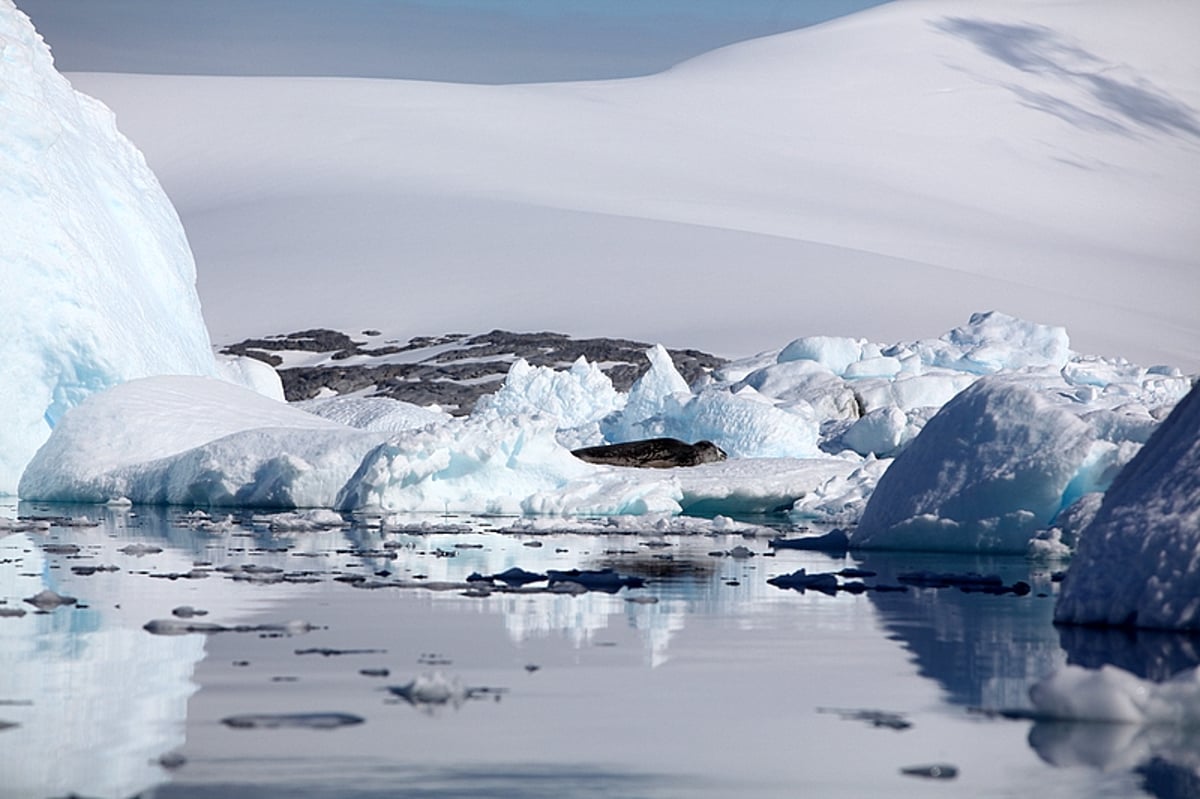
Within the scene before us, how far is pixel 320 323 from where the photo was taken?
55719 millimetres

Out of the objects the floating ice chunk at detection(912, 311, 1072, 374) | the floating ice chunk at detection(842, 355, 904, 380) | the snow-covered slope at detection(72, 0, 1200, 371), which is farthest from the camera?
the snow-covered slope at detection(72, 0, 1200, 371)

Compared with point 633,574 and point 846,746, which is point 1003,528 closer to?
point 633,574

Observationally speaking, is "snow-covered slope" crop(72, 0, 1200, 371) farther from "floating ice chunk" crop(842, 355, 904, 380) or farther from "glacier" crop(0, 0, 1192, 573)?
"glacier" crop(0, 0, 1192, 573)

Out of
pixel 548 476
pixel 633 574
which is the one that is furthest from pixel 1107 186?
pixel 633 574

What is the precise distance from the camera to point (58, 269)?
1723 centimetres

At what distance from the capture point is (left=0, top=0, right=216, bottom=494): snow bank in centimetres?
1684

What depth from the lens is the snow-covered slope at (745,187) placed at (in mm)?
57656

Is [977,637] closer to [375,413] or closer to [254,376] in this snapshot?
[375,413]

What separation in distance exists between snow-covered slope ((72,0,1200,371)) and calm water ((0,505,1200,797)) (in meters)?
45.9

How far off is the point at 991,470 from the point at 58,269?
10922 mm

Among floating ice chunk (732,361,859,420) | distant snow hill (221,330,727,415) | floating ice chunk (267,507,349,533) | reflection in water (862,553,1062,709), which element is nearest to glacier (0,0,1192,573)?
reflection in water (862,553,1062,709)

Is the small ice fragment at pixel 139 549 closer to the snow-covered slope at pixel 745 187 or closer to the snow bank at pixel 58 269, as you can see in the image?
the snow bank at pixel 58 269

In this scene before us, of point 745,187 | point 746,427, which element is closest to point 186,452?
point 746,427

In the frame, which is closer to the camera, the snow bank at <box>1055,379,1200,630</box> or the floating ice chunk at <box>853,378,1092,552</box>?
the snow bank at <box>1055,379,1200,630</box>
